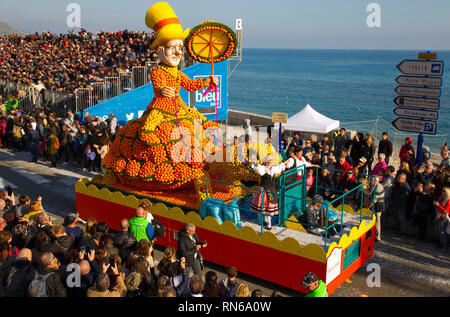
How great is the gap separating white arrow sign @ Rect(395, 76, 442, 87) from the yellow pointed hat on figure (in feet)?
19.8

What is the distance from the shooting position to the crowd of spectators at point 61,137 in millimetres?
16219

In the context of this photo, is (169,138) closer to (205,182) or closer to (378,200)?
(205,182)

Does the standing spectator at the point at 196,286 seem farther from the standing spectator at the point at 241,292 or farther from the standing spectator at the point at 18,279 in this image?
the standing spectator at the point at 18,279

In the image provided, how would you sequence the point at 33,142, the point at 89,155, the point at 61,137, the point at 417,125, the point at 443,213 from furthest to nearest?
the point at 33,142 → the point at 61,137 → the point at 89,155 → the point at 417,125 → the point at 443,213

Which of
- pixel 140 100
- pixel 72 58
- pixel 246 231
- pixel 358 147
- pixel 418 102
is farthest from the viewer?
pixel 72 58

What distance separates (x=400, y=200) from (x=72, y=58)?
24419 millimetres

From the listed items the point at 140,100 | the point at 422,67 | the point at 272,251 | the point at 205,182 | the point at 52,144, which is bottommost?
the point at 272,251

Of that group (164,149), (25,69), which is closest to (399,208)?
(164,149)

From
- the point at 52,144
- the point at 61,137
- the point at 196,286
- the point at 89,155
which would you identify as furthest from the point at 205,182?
the point at 61,137

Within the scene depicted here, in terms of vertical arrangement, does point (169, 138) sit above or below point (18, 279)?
above

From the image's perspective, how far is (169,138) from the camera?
979 cm

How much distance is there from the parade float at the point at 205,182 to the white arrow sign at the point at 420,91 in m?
3.99

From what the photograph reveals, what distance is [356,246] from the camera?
9.10 m

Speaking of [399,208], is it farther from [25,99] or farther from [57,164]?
[25,99]
